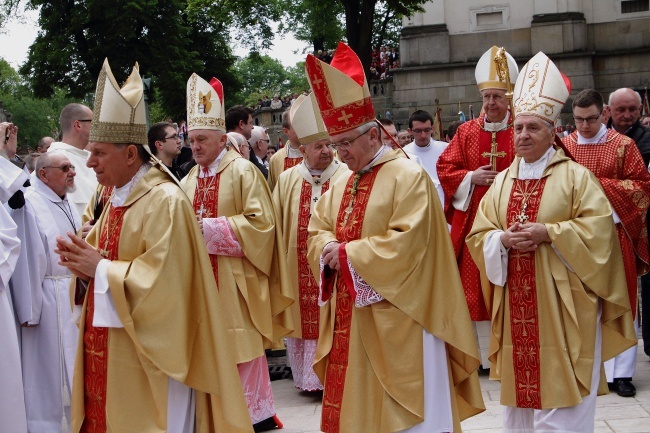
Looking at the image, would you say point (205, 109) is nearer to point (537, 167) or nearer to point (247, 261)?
point (247, 261)

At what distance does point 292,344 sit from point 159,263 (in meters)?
4.09

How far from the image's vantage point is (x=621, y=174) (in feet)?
23.6

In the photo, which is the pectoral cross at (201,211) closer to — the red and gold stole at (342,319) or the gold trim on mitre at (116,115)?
the red and gold stole at (342,319)

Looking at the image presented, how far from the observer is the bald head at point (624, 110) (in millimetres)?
8086

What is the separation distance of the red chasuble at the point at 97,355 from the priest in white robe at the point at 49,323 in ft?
6.16

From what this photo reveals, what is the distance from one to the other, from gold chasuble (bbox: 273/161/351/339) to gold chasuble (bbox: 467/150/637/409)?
8.51ft

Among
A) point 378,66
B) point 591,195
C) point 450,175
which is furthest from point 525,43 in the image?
point 591,195

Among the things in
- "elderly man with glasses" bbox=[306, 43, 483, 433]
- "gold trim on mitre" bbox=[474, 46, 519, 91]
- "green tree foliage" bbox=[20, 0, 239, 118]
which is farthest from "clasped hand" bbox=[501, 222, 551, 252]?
"green tree foliage" bbox=[20, 0, 239, 118]

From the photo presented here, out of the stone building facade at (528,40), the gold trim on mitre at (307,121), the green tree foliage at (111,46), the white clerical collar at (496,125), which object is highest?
the green tree foliage at (111,46)

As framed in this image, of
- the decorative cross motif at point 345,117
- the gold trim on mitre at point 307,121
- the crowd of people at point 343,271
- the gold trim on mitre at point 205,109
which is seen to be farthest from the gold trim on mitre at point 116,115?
the gold trim on mitre at point 307,121

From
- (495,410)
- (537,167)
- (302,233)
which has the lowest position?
(495,410)

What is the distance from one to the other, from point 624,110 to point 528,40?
1962cm

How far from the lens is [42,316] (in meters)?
6.78

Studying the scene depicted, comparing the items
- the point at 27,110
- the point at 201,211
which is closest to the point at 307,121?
the point at 201,211
